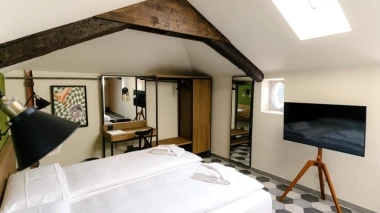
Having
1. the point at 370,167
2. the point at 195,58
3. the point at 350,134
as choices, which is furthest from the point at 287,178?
the point at 195,58

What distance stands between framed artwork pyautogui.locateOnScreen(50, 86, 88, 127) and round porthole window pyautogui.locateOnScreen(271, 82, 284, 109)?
3384mm

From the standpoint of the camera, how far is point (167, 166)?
2.64m

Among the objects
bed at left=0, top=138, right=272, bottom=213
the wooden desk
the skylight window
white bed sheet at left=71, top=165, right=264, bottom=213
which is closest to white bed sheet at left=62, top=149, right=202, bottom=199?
bed at left=0, top=138, right=272, bottom=213

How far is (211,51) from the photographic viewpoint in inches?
146

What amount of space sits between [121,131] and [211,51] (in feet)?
7.26

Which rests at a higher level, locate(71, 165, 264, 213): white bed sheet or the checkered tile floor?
locate(71, 165, 264, 213): white bed sheet

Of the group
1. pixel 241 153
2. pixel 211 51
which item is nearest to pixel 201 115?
pixel 241 153

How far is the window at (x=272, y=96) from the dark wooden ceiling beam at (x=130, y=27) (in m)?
1.00

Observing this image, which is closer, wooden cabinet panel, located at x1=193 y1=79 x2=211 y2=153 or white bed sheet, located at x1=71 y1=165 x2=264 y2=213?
white bed sheet, located at x1=71 y1=165 x2=264 y2=213

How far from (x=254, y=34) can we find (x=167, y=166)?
6.60 ft

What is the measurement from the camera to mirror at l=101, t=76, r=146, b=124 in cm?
406

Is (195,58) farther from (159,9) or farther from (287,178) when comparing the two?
(287,178)

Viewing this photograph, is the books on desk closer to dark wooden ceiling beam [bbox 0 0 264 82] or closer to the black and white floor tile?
dark wooden ceiling beam [bbox 0 0 264 82]

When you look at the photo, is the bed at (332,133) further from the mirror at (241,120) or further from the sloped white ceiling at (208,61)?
the sloped white ceiling at (208,61)
